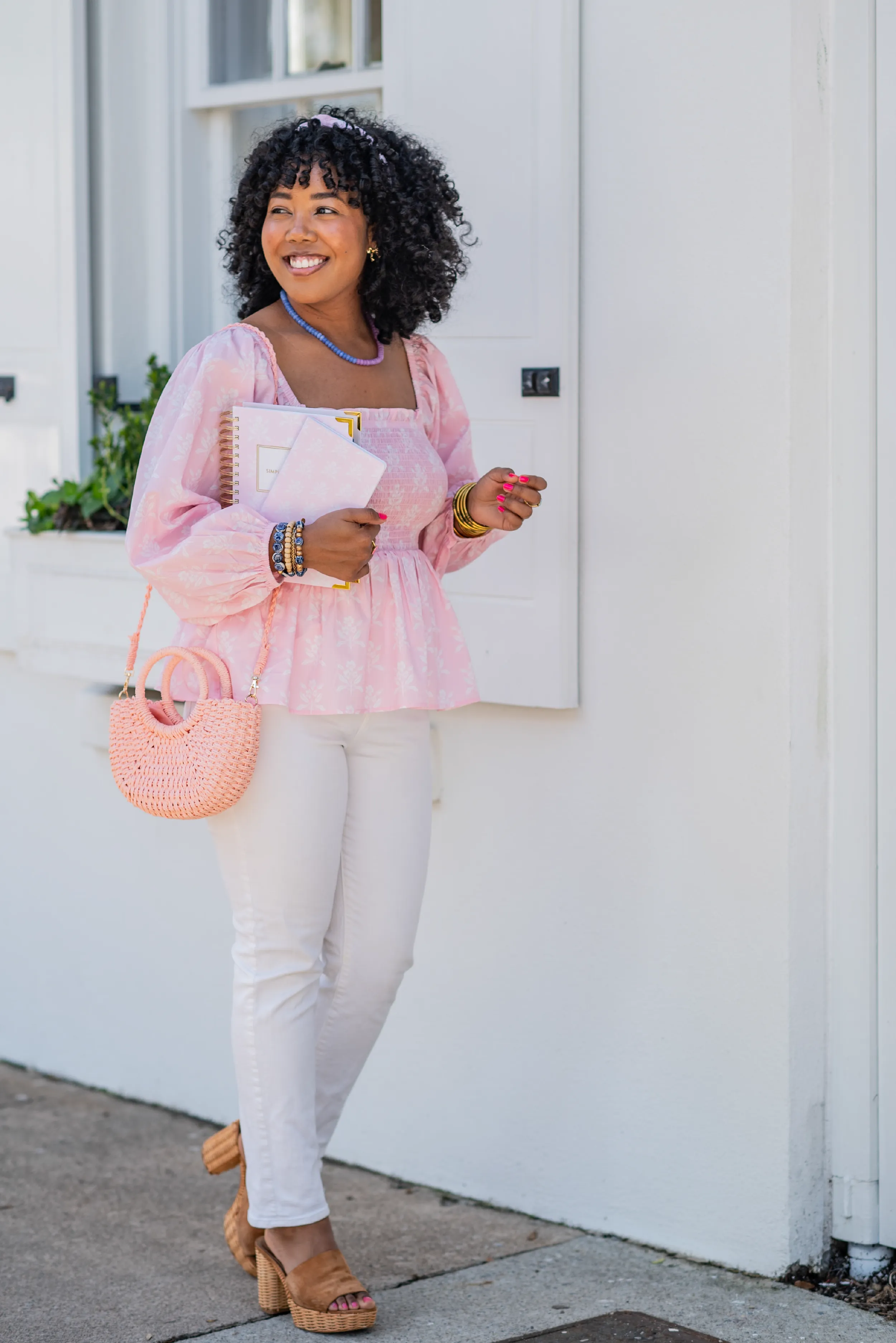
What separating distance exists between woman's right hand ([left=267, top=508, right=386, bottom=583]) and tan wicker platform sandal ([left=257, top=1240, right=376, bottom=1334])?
120cm

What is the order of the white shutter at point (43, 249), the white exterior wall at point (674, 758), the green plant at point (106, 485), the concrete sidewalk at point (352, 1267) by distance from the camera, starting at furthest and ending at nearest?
the white shutter at point (43, 249), the green plant at point (106, 485), the white exterior wall at point (674, 758), the concrete sidewalk at point (352, 1267)

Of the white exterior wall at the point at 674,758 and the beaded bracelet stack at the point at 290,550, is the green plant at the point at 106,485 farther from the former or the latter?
the beaded bracelet stack at the point at 290,550

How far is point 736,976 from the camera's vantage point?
10.7 ft

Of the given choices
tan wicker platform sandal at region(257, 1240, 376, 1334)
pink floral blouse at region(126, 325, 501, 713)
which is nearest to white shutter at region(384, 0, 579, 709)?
pink floral blouse at region(126, 325, 501, 713)

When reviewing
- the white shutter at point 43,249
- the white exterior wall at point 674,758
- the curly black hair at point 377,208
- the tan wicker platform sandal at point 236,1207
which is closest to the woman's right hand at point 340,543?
the curly black hair at point 377,208

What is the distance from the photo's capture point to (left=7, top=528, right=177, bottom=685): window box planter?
4.11m

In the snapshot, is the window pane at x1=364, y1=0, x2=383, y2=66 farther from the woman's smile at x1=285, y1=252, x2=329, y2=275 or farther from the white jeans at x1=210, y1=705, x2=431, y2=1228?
the white jeans at x1=210, y1=705, x2=431, y2=1228

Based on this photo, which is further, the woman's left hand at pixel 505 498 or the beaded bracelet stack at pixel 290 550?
the woman's left hand at pixel 505 498

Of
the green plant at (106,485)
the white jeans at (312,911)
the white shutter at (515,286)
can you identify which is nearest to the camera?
the white jeans at (312,911)

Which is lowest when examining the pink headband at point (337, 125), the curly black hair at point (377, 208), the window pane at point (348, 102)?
the curly black hair at point (377, 208)

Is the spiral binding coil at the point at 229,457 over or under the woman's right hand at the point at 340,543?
over

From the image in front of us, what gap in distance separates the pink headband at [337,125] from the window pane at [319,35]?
125 cm

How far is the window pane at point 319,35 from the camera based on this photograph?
409cm

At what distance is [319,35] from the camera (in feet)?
13.6
